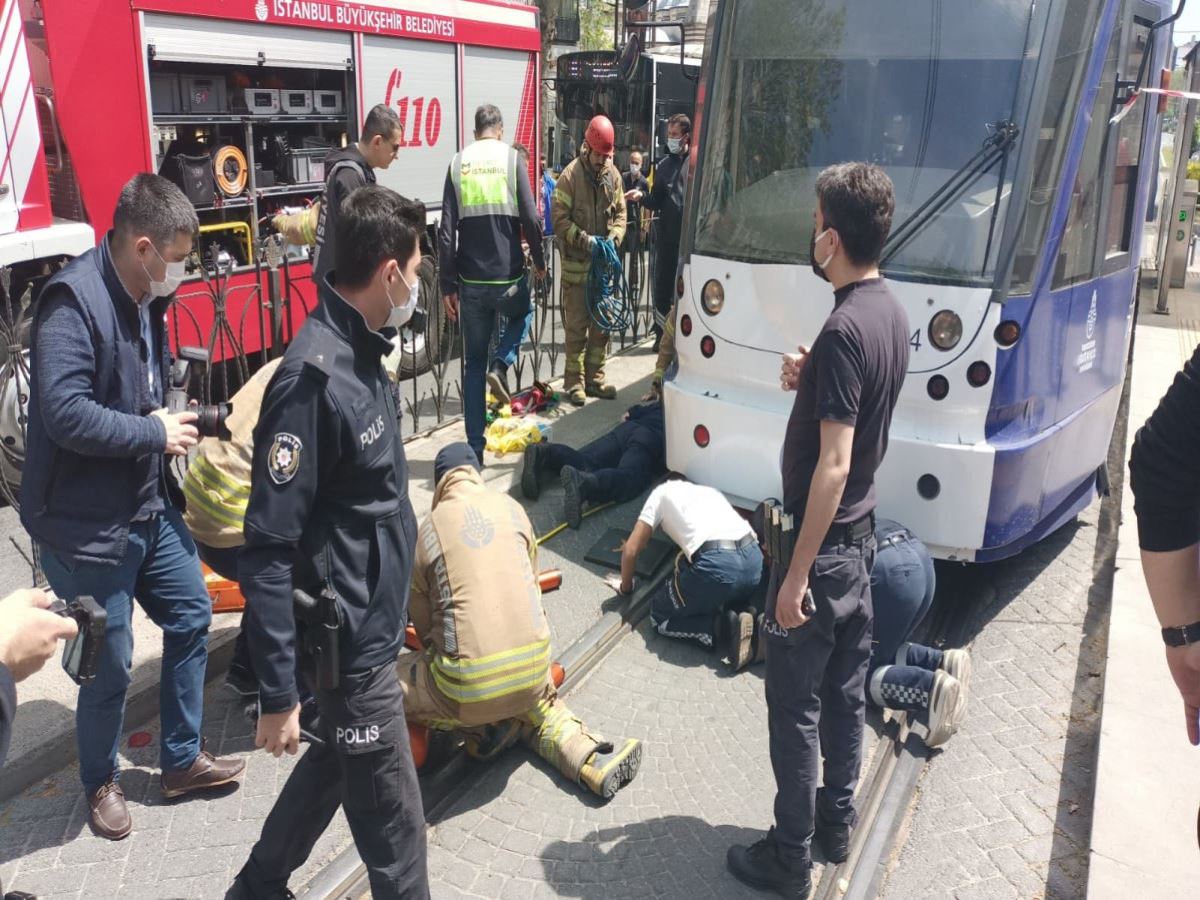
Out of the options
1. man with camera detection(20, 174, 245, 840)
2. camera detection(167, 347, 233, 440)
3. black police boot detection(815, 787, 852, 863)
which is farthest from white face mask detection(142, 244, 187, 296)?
black police boot detection(815, 787, 852, 863)

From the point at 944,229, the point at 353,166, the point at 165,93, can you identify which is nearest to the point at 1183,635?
the point at 944,229

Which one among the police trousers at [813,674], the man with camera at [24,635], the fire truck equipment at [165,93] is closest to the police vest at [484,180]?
the fire truck equipment at [165,93]

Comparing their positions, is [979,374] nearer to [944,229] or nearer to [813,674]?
[944,229]

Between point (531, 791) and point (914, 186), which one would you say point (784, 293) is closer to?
point (914, 186)

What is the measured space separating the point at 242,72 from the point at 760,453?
540cm

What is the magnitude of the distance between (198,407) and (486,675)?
50.0 inches

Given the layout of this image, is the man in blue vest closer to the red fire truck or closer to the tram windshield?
the red fire truck

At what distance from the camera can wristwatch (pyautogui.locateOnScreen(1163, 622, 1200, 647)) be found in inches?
82.5

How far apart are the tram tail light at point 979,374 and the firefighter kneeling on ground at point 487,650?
79.3 inches

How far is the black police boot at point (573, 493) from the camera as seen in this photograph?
597 centimetres

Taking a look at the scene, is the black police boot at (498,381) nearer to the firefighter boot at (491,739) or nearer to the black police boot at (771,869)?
the firefighter boot at (491,739)

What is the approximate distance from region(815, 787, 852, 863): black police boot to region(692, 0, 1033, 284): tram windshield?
2335 millimetres

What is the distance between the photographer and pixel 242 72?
811 centimetres

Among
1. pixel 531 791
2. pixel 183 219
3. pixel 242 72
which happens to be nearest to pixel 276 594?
pixel 183 219
